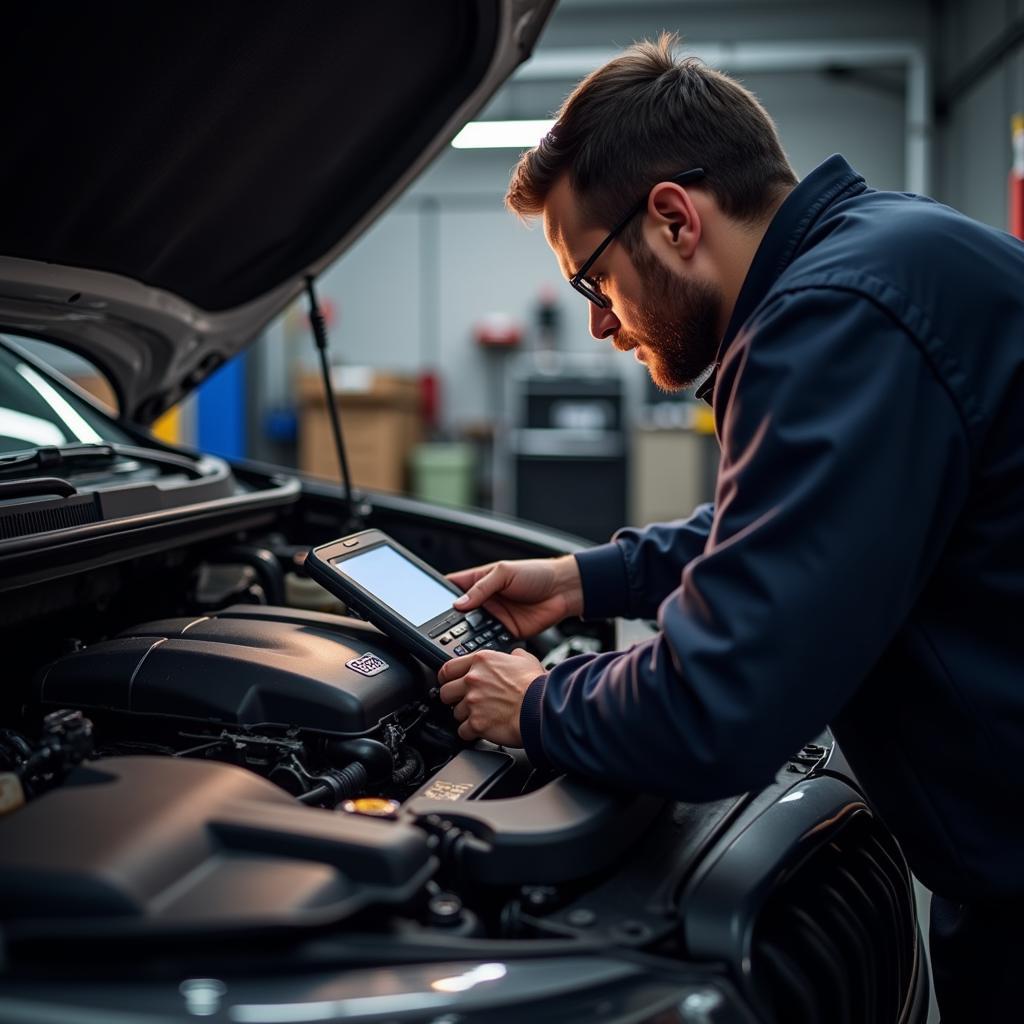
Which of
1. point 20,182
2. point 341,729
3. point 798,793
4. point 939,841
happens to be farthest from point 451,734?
point 20,182

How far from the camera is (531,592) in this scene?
1.24 metres

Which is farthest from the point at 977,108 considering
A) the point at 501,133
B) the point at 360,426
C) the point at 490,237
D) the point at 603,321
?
the point at 603,321

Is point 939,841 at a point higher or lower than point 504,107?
lower

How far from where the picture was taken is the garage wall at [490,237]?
6.88 metres

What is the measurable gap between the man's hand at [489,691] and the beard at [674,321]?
359 mm

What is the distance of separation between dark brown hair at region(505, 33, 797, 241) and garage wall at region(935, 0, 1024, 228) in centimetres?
523

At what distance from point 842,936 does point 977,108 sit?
6.43 m

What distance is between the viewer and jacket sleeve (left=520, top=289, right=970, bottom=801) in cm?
70

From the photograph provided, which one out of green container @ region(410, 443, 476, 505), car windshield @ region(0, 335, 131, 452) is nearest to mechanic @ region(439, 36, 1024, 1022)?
car windshield @ region(0, 335, 131, 452)

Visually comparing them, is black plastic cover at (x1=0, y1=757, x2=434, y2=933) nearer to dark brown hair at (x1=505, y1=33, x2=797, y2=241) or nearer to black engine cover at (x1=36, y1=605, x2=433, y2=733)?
black engine cover at (x1=36, y1=605, x2=433, y2=733)

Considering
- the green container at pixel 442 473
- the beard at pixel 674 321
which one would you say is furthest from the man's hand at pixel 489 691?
the green container at pixel 442 473

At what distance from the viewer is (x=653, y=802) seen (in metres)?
0.88

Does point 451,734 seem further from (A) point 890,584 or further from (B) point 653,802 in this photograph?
(A) point 890,584

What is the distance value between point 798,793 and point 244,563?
836 millimetres
